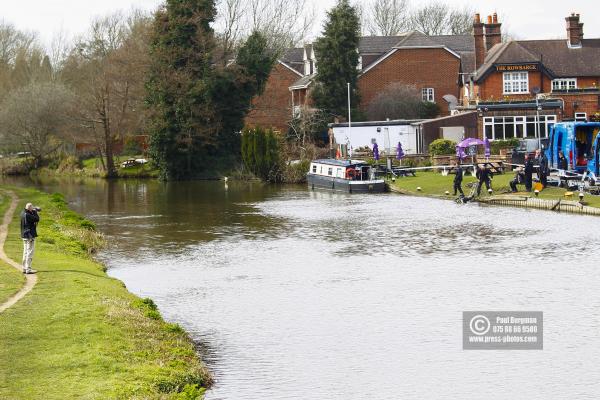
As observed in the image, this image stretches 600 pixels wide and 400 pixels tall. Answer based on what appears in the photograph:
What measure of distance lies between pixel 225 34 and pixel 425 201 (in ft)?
151

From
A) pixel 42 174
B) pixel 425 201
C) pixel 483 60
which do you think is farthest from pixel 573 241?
pixel 42 174

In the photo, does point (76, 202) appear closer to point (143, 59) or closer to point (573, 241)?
point (143, 59)

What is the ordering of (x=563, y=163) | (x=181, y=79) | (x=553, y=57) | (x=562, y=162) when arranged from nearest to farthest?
(x=563, y=163) < (x=562, y=162) < (x=553, y=57) < (x=181, y=79)

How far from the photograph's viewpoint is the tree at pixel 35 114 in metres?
112

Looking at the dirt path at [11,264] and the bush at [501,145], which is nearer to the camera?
the dirt path at [11,264]

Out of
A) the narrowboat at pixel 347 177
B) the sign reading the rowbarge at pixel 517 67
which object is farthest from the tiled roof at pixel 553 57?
the narrowboat at pixel 347 177

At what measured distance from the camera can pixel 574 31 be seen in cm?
8969

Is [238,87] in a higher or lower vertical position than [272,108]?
higher

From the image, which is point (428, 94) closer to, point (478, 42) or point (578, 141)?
point (478, 42)

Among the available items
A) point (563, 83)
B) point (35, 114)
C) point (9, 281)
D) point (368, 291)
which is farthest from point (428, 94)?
point (9, 281)

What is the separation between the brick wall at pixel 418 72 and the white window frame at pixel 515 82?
1710 centimetres

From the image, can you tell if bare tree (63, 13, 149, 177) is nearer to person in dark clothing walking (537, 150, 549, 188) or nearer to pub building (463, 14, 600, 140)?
pub building (463, 14, 600, 140)

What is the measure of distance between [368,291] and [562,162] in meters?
32.3

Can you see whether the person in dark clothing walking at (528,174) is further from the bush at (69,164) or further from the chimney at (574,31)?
the bush at (69,164)
